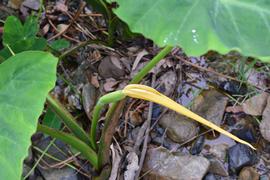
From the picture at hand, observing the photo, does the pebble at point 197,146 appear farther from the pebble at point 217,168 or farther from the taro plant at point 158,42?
the taro plant at point 158,42

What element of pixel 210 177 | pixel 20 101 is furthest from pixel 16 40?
pixel 210 177

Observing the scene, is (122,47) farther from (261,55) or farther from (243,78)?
(261,55)

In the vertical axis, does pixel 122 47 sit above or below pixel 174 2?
below

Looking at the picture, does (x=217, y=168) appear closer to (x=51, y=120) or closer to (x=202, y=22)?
(x=51, y=120)

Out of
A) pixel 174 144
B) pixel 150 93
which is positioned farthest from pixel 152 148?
pixel 150 93

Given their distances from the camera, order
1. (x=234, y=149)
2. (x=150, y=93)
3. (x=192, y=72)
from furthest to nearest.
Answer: (x=192, y=72) → (x=234, y=149) → (x=150, y=93)

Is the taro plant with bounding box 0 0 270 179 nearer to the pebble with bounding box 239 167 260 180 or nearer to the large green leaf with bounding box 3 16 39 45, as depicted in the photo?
the large green leaf with bounding box 3 16 39 45

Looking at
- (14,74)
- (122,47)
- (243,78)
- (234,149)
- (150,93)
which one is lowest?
(234,149)
